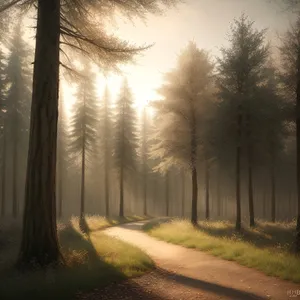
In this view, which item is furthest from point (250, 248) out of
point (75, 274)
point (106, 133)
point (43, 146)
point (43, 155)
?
point (106, 133)

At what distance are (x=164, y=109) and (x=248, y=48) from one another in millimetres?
6433

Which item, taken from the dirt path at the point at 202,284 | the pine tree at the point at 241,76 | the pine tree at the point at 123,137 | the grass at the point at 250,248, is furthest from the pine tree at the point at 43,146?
the pine tree at the point at 123,137

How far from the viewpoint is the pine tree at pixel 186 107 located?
18.8 meters

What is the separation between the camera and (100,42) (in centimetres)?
864

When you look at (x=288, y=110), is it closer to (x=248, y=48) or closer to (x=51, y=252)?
(x=248, y=48)

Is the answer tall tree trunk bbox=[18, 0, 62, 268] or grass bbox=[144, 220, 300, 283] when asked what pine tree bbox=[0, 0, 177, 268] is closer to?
tall tree trunk bbox=[18, 0, 62, 268]

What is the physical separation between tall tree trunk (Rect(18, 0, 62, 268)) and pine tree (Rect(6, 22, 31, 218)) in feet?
65.4

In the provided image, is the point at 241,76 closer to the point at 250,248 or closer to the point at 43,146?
the point at 250,248

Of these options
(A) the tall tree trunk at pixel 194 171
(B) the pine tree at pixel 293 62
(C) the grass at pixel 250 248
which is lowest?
(C) the grass at pixel 250 248

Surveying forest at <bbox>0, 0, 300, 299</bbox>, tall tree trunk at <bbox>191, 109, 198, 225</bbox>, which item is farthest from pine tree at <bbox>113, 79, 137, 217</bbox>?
tall tree trunk at <bbox>191, 109, 198, 225</bbox>

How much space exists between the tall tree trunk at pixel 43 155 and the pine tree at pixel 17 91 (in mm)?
19934

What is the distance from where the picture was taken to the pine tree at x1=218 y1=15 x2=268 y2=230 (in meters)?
17.1

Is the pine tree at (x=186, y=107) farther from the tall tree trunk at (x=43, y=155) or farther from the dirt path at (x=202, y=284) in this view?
the tall tree trunk at (x=43, y=155)

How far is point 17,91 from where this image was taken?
26.3 meters
